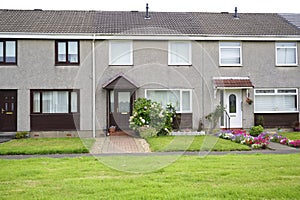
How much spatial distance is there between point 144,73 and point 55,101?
4416 mm

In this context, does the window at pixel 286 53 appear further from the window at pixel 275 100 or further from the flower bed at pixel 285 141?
the flower bed at pixel 285 141

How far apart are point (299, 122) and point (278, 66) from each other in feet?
9.73

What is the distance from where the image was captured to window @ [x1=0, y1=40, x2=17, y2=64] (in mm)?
17141

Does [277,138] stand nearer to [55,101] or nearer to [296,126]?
[296,126]

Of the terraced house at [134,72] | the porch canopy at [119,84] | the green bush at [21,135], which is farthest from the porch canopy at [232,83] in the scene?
the green bush at [21,135]

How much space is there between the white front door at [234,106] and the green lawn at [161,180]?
896 centimetres

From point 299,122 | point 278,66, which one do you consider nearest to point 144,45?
point 278,66

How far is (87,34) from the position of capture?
56.5 feet

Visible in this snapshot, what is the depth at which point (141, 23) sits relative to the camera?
1955cm

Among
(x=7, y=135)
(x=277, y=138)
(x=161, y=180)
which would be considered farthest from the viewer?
(x=7, y=135)

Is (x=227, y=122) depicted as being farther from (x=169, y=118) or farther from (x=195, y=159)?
(x=195, y=159)

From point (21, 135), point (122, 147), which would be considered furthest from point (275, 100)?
point (21, 135)

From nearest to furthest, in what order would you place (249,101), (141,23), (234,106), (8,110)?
(8,110), (249,101), (234,106), (141,23)

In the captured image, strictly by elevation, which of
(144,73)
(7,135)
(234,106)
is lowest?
(7,135)
